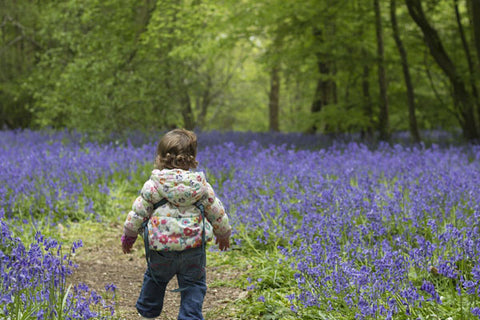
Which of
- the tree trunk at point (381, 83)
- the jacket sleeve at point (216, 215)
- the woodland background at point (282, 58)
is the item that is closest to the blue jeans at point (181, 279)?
the jacket sleeve at point (216, 215)

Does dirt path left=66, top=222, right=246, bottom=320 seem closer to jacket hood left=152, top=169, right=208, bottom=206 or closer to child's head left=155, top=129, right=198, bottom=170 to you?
jacket hood left=152, top=169, right=208, bottom=206

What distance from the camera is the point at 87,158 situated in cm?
823

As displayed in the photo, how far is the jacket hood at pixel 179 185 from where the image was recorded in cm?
301

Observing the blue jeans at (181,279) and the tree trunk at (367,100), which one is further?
the tree trunk at (367,100)

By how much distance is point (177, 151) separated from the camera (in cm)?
309

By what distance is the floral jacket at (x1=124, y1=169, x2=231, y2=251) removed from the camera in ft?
9.91

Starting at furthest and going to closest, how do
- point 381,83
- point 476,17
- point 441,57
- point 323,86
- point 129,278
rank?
1. point 323,86
2. point 381,83
3. point 441,57
4. point 476,17
5. point 129,278

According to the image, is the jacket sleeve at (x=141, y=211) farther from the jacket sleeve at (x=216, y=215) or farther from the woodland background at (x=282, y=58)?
the woodland background at (x=282, y=58)

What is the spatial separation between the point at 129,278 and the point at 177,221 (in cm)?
207

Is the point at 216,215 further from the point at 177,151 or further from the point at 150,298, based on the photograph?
the point at 150,298

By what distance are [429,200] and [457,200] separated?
0.39 m

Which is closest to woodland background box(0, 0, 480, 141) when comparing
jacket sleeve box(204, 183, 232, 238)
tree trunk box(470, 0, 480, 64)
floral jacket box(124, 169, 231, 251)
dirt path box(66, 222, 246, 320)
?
tree trunk box(470, 0, 480, 64)

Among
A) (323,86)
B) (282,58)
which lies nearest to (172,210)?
(282,58)

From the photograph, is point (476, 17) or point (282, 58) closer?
point (476, 17)
